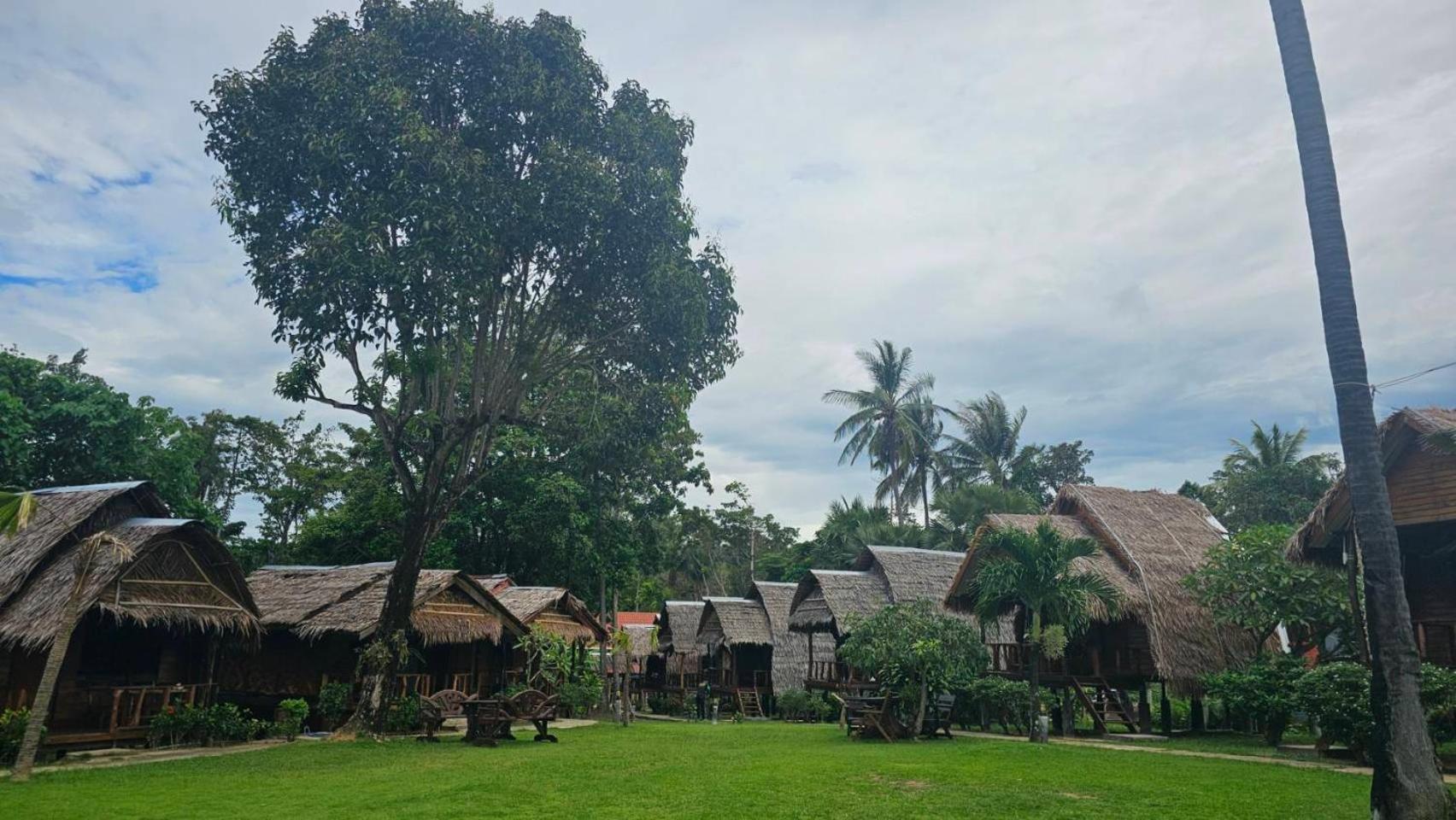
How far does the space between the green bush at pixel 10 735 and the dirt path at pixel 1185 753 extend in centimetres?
1617

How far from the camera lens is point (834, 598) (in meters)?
27.3

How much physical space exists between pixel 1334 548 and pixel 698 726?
48.6ft

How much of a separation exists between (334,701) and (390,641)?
8.69 feet

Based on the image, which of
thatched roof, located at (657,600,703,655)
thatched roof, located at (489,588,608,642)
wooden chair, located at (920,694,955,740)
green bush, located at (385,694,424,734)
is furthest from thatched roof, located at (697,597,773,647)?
green bush, located at (385,694,424,734)

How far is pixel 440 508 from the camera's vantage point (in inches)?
772

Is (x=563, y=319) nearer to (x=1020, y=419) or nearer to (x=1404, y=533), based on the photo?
(x=1404, y=533)

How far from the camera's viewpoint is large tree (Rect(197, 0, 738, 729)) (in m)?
17.3

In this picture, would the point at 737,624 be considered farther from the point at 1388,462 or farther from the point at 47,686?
the point at 47,686

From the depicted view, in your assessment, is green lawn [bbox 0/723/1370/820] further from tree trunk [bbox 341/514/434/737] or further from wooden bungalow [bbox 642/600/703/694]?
wooden bungalow [bbox 642/600/703/694]

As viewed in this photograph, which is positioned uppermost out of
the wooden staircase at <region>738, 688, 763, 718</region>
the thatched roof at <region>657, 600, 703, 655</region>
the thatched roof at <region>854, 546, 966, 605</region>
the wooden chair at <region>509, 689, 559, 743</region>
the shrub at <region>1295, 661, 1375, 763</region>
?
the thatched roof at <region>854, 546, 966, 605</region>

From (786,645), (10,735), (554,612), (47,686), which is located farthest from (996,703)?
(10,735)

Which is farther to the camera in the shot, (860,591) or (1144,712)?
(860,591)

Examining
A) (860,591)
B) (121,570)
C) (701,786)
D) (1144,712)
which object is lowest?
(701,786)

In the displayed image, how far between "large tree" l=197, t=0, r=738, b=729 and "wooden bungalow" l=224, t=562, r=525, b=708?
7.64 ft
